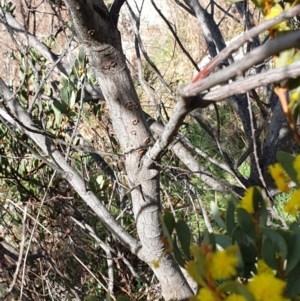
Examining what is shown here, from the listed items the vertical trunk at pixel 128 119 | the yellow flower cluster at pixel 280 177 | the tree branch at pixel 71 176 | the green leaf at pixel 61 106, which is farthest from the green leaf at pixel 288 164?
the green leaf at pixel 61 106

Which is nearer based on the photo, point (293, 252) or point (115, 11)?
point (293, 252)

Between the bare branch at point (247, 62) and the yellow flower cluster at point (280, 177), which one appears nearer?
the bare branch at point (247, 62)

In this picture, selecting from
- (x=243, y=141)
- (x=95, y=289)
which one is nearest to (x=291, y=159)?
(x=95, y=289)

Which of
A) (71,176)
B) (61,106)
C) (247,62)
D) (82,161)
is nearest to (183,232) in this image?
(247,62)

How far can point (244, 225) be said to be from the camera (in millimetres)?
578

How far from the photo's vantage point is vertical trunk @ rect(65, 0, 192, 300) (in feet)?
2.84

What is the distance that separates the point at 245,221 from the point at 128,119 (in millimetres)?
438

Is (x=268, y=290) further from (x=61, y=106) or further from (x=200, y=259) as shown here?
(x=61, y=106)

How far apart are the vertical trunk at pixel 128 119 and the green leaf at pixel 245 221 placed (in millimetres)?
413

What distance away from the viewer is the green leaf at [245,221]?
58 cm

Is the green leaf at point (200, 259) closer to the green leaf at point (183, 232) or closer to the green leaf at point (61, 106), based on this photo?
the green leaf at point (183, 232)

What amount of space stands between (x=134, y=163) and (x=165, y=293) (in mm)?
294

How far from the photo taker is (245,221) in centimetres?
58

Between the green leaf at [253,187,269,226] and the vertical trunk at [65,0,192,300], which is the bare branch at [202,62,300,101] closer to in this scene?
the green leaf at [253,187,269,226]
